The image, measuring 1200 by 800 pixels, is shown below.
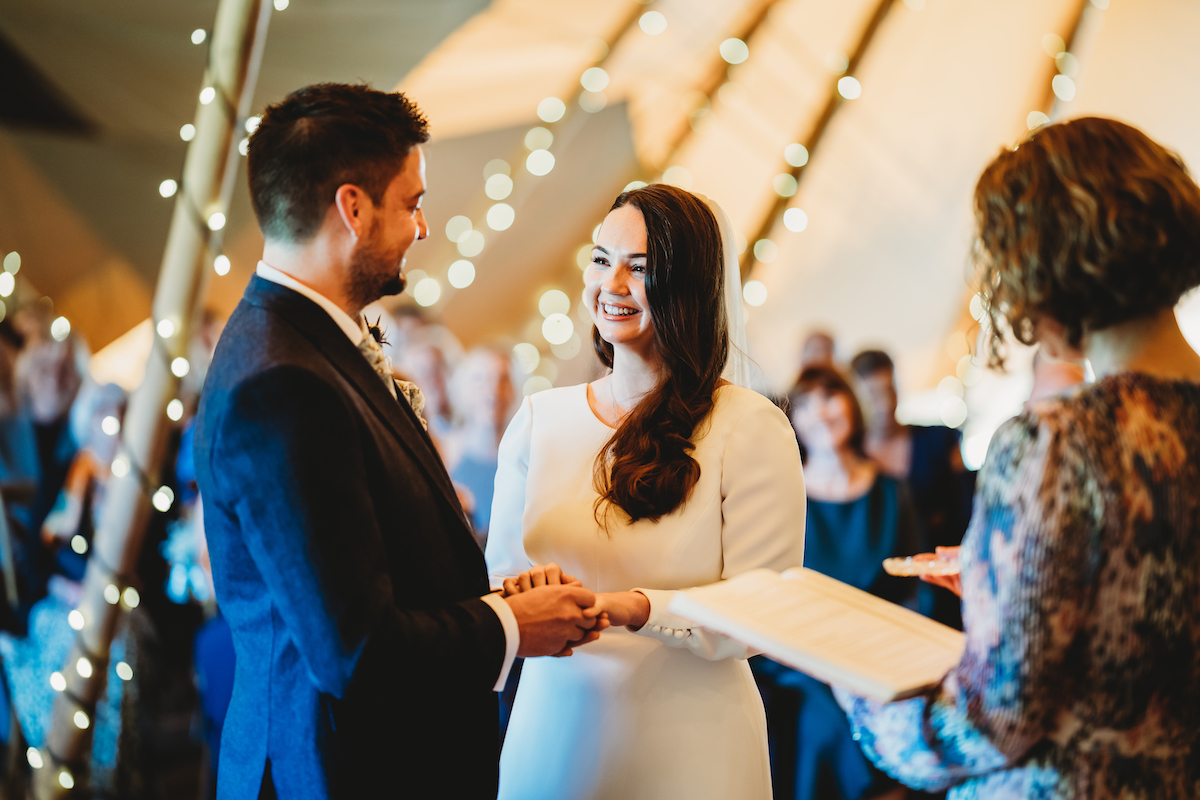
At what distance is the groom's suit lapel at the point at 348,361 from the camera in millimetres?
1243

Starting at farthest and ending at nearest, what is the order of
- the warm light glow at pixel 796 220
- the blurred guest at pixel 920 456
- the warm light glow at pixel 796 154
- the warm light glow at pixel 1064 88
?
the warm light glow at pixel 796 220
the warm light glow at pixel 796 154
the warm light glow at pixel 1064 88
the blurred guest at pixel 920 456

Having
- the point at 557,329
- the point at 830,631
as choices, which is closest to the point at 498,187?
the point at 557,329

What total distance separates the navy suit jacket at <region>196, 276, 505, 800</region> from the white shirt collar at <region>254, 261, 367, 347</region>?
0.01 meters

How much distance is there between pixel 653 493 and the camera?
62.6 inches

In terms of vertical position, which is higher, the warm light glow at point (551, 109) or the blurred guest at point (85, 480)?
the warm light glow at point (551, 109)

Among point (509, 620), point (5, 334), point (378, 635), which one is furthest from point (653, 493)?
point (5, 334)

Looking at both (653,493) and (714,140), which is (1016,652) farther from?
(714,140)

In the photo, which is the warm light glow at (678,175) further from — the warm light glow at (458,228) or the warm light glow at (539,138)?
the warm light glow at (458,228)

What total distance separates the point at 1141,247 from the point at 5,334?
3.56 meters

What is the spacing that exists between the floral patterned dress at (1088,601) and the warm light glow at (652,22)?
430 cm

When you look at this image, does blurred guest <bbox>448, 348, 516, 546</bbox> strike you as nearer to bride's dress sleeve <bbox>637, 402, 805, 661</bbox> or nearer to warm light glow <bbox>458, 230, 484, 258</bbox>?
warm light glow <bbox>458, 230, 484, 258</bbox>

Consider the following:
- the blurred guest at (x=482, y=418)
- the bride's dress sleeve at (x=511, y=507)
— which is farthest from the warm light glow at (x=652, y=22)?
the bride's dress sleeve at (x=511, y=507)

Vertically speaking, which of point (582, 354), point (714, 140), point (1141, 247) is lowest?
point (1141, 247)

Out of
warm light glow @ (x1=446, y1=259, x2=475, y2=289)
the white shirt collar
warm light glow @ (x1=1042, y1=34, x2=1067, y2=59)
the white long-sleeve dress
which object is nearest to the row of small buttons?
the white long-sleeve dress
